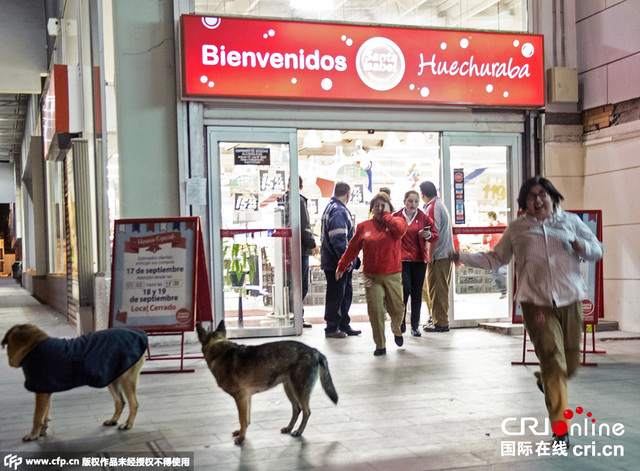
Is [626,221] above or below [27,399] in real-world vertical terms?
above

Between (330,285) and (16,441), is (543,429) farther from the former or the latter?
(330,285)

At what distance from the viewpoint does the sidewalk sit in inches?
169

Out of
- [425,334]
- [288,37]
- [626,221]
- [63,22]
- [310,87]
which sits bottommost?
[425,334]

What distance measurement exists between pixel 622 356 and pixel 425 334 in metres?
2.60

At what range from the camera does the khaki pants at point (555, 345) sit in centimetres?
453

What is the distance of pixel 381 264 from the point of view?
8.11 metres

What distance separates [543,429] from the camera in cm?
488

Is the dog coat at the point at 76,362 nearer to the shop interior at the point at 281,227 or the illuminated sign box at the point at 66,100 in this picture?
the shop interior at the point at 281,227


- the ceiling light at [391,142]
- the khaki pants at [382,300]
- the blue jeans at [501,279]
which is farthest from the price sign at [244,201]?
the ceiling light at [391,142]

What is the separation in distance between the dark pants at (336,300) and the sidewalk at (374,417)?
1472mm

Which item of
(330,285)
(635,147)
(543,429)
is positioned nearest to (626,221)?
(635,147)

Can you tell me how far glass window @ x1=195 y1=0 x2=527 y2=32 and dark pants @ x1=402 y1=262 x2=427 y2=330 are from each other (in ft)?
10.6

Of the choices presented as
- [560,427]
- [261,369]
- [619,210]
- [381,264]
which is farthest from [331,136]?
[560,427]

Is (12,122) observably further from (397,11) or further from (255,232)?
(397,11)
